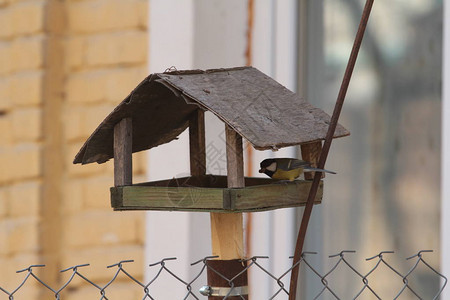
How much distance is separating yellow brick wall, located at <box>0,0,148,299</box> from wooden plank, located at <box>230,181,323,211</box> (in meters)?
1.36

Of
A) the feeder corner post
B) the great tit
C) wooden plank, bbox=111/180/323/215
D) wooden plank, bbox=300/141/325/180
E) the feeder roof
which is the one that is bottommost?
the feeder corner post

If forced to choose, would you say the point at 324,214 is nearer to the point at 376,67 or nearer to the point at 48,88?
the point at 376,67

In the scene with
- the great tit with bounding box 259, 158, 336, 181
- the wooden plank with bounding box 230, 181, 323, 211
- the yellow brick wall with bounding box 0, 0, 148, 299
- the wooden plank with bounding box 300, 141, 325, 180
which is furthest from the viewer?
the yellow brick wall with bounding box 0, 0, 148, 299

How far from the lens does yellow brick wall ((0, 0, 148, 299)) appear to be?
308 cm

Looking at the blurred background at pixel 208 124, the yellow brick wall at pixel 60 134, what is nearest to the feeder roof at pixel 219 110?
Result: the blurred background at pixel 208 124

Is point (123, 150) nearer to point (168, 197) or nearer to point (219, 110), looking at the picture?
point (168, 197)

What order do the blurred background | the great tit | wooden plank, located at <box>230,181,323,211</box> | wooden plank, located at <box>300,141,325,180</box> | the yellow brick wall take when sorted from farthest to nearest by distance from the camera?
1. the yellow brick wall
2. the blurred background
3. wooden plank, located at <box>300,141,325,180</box>
4. the great tit
5. wooden plank, located at <box>230,181,323,211</box>

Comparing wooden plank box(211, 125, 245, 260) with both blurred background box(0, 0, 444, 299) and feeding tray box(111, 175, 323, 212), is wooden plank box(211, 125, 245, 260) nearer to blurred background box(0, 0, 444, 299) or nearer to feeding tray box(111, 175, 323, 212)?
feeding tray box(111, 175, 323, 212)

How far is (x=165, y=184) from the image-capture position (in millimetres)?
1982

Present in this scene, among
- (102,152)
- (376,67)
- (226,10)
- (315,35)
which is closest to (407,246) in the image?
(376,67)

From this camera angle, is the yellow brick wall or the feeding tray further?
the yellow brick wall

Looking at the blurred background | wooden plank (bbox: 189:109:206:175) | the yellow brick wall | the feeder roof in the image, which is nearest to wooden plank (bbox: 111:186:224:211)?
the feeder roof

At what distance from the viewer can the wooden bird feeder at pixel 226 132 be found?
163cm

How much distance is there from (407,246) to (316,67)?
744 millimetres
